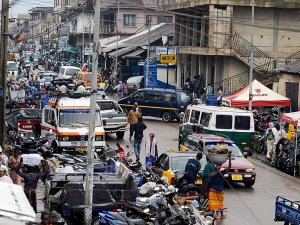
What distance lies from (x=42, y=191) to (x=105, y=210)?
581 cm

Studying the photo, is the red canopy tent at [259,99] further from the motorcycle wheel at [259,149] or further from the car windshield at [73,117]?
the car windshield at [73,117]

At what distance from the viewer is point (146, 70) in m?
58.3

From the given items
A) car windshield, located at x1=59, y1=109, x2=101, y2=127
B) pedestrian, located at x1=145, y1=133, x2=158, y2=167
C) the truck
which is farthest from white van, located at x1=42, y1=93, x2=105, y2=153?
the truck

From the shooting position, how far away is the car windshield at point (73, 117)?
96.2 feet

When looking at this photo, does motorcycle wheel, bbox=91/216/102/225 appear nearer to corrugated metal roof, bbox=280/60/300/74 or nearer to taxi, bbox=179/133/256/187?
taxi, bbox=179/133/256/187

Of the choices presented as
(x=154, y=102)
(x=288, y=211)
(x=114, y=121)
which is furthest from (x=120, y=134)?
(x=288, y=211)

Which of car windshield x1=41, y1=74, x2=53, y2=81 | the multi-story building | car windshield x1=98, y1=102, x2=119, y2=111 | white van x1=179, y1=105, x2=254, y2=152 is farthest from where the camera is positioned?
the multi-story building

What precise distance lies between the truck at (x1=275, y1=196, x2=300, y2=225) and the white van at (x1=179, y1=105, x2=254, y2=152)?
13223mm

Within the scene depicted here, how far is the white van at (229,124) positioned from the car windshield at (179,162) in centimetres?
749

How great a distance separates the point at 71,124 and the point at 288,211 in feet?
46.5

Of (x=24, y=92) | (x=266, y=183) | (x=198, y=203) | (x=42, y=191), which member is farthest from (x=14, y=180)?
(x=24, y=92)

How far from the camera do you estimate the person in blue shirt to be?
20.6m

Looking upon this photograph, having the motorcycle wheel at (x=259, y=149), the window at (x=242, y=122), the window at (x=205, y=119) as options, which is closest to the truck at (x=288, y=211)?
the window at (x=242, y=122)

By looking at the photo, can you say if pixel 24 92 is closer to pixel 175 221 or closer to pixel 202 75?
pixel 202 75
